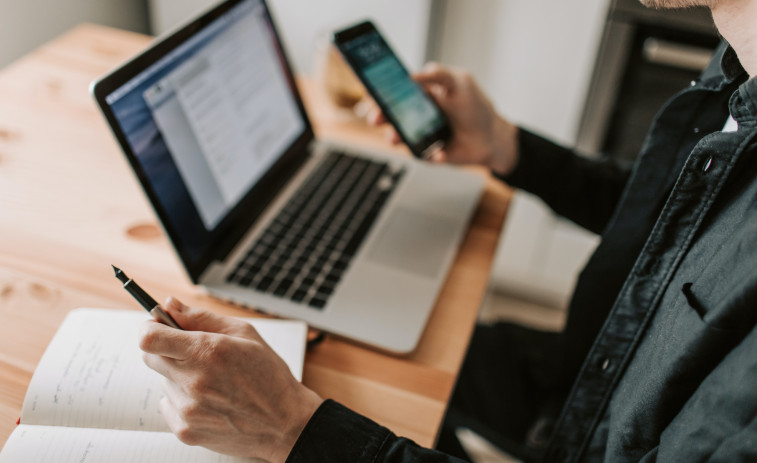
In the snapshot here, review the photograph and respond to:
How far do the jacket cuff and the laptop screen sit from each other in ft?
0.91

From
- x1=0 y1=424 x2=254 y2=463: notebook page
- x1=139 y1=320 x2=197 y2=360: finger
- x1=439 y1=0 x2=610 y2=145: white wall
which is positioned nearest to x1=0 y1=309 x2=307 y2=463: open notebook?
x1=0 y1=424 x2=254 y2=463: notebook page

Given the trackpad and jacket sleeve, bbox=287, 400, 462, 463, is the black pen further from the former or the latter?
the trackpad

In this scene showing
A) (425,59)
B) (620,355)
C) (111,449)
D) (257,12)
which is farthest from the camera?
(425,59)

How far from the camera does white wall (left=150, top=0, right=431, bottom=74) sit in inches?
62.5

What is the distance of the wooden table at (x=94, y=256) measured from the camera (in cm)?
70

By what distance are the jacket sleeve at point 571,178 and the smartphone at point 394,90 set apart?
14cm

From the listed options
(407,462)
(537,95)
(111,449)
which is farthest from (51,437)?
(537,95)

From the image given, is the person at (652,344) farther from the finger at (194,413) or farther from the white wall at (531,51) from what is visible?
the white wall at (531,51)

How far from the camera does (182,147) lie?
2.53ft

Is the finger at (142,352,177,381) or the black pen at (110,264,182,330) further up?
the black pen at (110,264,182,330)

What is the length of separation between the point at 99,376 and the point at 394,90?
0.55 metres

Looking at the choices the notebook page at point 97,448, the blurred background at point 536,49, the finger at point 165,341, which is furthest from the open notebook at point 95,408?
the blurred background at point 536,49

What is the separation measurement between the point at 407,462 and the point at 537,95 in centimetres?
129

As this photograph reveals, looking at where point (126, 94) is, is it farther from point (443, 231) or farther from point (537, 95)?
point (537, 95)
